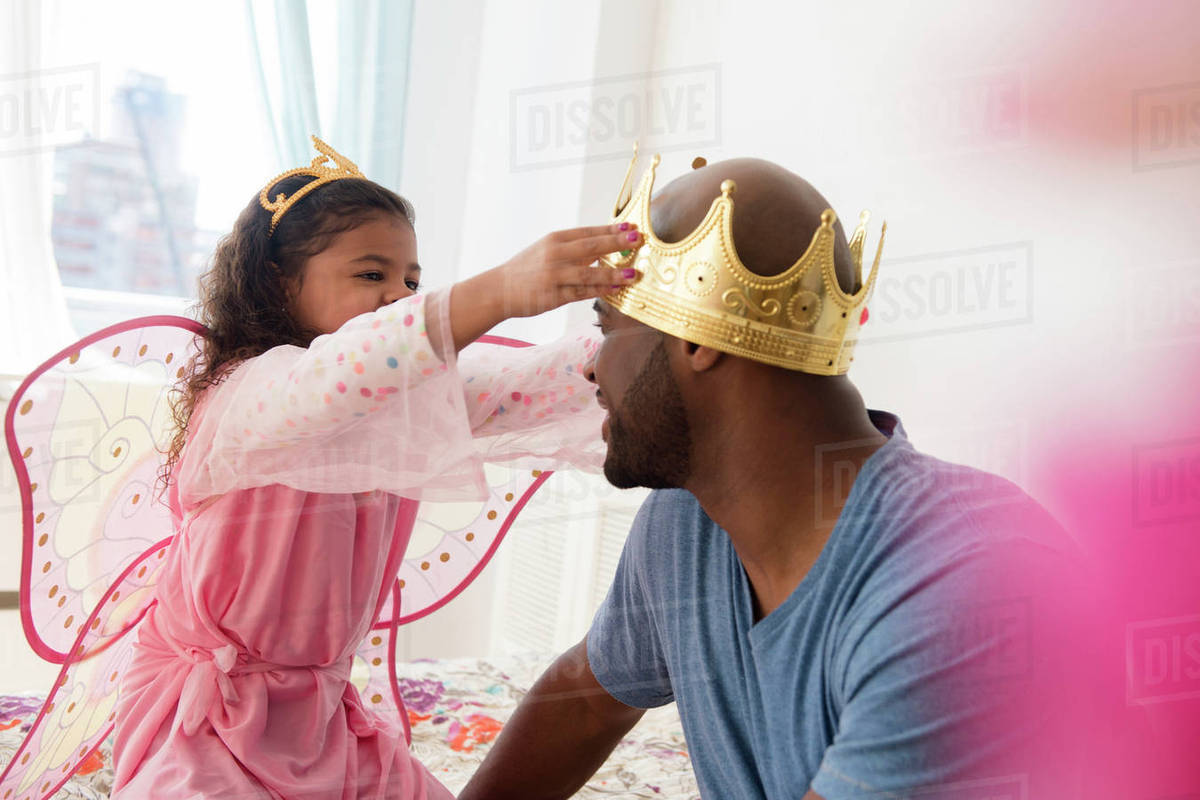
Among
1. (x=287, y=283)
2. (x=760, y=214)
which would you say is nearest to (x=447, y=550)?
(x=287, y=283)

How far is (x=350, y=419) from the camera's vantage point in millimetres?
1046

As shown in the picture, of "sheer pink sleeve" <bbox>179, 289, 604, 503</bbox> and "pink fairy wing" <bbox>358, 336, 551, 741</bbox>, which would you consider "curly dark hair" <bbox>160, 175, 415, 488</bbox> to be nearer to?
"sheer pink sleeve" <bbox>179, 289, 604, 503</bbox>

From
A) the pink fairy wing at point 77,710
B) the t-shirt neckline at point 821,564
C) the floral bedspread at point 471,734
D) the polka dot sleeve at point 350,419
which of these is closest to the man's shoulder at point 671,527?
the t-shirt neckline at point 821,564

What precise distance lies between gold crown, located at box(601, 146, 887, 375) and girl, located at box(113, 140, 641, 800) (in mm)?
42

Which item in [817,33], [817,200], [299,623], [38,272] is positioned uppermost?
[817,33]

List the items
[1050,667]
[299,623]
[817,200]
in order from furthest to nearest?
Result: [299,623], [817,200], [1050,667]

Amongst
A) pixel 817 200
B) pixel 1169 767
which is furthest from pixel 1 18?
pixel 1169 767

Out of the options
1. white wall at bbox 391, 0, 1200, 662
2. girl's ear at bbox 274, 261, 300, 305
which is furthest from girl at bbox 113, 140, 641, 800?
white wall at bbox 391, 0, 1200, 662

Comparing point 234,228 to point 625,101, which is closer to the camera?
point 234,228

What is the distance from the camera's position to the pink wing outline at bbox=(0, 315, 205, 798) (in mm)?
1276

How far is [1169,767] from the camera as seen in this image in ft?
3.55

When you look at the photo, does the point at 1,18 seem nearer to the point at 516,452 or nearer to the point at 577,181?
the point at 577,181

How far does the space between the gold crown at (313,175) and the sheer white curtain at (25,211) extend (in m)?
1.48

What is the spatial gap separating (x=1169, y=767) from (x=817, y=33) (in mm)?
1652
